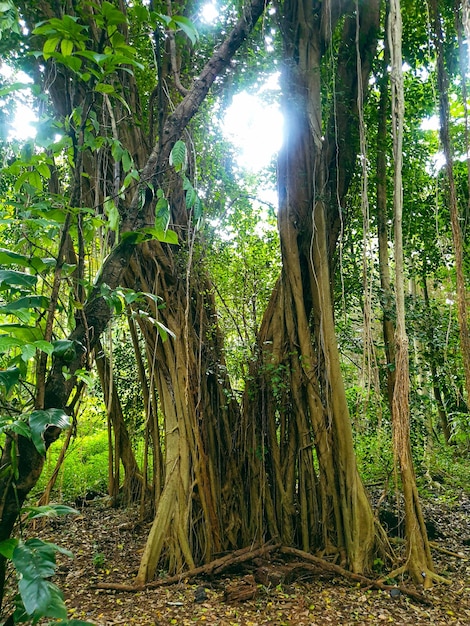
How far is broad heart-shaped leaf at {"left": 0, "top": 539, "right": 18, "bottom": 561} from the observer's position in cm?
83

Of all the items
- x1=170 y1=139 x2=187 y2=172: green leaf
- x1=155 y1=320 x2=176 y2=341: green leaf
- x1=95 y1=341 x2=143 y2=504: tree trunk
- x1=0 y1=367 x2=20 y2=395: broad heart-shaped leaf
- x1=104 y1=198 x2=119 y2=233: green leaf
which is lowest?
x1=95 y1=341 x2=143 y2=504: tree trunk

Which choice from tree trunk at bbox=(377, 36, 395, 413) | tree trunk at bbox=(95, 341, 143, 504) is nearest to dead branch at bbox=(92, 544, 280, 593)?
tree trunk at bbox=(377, 36, 395, 413)

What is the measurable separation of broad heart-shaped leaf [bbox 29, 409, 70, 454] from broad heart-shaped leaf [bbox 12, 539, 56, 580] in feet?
0.53

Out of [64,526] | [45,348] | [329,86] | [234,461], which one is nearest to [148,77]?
[329,86]

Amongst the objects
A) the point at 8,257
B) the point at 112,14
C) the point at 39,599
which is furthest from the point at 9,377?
the point at 112,14

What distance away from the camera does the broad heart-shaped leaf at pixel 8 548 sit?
83 centimetres

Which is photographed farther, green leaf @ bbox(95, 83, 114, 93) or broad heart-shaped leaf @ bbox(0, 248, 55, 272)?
green leaf @ bbox(95, 83, 114, 93)

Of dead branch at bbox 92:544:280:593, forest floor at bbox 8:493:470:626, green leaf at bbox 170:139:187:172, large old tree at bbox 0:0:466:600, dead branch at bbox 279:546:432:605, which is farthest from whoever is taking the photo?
large old tree at bbox 0:0:466:600

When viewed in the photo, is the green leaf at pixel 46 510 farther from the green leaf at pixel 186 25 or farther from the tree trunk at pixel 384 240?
the tree trunk at pixel 384 240

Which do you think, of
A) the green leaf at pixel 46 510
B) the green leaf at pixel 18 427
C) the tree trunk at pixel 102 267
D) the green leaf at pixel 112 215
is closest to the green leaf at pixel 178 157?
the tree trunk at pixel 102 267

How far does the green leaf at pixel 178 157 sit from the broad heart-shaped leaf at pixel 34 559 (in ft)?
3.22

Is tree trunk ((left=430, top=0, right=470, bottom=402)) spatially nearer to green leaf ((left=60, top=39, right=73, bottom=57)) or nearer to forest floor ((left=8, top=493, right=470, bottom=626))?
forest floor ((left=8, top=493, right=470, bottom=626))

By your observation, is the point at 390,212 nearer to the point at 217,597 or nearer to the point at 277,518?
the point at 277,518

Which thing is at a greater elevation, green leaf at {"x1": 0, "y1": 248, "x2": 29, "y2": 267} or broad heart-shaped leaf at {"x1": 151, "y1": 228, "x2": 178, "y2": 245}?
broad heart-shaped leaf at {"x1": 151, "y1": 228, "x2": 178, "y2": 245}
